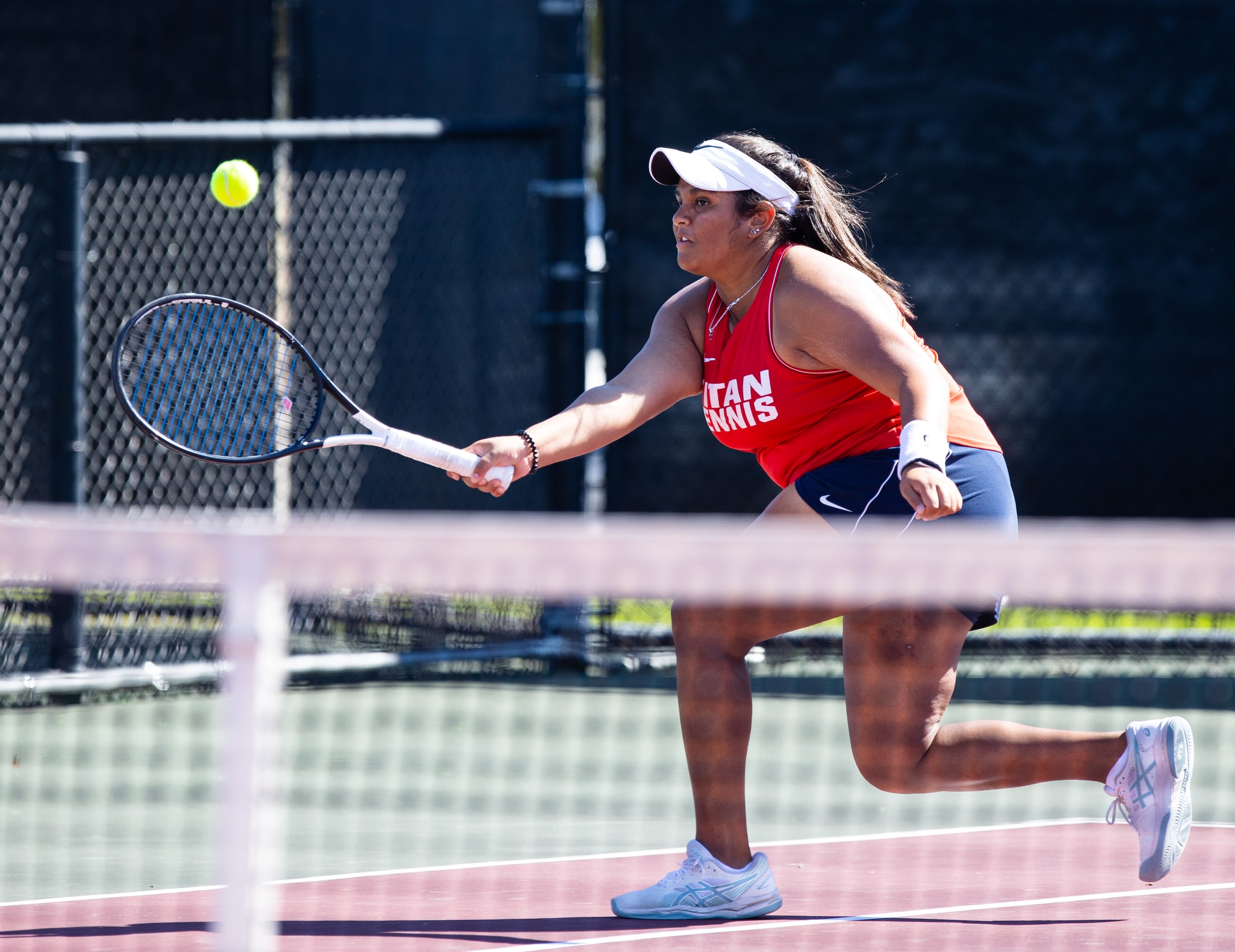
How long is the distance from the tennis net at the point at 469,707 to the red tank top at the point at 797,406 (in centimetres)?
37

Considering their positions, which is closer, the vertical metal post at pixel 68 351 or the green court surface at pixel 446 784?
the green court surface at pixel 446 784

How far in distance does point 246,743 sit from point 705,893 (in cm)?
156

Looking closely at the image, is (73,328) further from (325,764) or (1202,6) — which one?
(1202,6)

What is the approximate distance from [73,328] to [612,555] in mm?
4209

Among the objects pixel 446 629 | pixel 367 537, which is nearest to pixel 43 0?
pixel 446 629

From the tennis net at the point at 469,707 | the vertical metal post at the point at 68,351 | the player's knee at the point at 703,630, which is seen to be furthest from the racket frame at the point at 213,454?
the vertical metal post at the point at 68,351

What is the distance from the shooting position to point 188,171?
21.2 feet

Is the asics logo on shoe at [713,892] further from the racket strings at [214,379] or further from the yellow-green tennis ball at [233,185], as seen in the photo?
the yellow-green tennis ball at [233,185]

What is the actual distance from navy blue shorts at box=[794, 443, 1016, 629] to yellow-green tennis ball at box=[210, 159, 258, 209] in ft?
9.49

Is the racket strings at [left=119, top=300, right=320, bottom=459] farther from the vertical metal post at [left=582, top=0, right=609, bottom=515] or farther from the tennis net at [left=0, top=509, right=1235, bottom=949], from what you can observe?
the vertical metal post at [left=582, top=0, right=609, bottom=515]

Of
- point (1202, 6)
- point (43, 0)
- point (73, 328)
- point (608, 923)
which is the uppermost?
point (43, 0)

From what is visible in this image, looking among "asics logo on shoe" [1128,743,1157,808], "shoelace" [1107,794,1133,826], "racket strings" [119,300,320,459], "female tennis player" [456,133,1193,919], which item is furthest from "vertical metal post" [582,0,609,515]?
"asics logo on shoe" [1128,743,1157,808]

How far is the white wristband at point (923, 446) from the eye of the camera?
9.40 ft

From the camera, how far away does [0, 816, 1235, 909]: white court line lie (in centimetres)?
353
